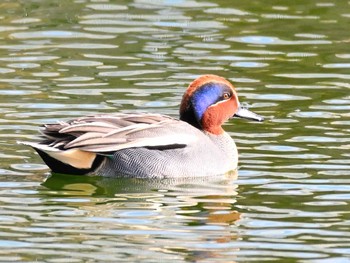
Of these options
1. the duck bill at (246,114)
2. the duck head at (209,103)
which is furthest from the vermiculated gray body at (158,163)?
the duck bill at (246,114)

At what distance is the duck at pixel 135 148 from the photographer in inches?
509

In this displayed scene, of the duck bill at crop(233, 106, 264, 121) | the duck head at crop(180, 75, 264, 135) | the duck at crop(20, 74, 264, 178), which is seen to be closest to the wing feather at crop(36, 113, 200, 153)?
the duck at crop(20, 74, 264, 178)

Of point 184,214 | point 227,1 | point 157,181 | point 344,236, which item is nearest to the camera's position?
point 344,236

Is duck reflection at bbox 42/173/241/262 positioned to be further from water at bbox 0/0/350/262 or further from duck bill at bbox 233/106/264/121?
duck bill at bbox 233/106/264/121

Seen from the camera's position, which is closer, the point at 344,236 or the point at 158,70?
the point at 344,236

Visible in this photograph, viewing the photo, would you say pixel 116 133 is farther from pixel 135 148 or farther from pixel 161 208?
pixel 161 208

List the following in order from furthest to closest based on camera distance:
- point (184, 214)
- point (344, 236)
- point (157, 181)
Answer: point (157, 181) < point (184, 214) < point (344, 236)

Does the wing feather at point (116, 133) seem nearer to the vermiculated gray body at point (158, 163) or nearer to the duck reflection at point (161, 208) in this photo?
the vermiculated gray body at point (158, 163)

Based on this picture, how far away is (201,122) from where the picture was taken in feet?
44.7

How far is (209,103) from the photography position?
13539mm

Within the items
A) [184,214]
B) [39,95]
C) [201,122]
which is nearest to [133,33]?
[39,95]

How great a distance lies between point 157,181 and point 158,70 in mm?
3618

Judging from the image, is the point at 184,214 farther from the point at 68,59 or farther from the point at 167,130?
the point at 68,59

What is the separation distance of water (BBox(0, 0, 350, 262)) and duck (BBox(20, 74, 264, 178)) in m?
0.13
